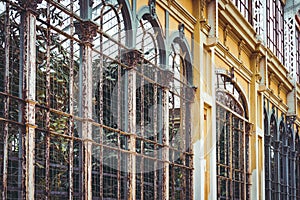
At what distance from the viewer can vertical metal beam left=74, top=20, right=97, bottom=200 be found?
905 centimetres

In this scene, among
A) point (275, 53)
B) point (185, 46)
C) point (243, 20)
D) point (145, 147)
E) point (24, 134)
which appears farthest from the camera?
point (275, 53)

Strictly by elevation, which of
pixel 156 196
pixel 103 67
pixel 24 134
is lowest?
pixel 156 196

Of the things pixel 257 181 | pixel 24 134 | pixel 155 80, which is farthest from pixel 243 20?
pixel 24 134

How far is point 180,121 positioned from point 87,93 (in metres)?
4.35

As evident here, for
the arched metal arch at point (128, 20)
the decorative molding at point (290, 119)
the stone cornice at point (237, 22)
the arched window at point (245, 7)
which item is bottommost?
the decorative molding at point (290, 119)

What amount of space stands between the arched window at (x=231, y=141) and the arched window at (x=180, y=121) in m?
2.12

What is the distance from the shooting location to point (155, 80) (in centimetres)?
1187

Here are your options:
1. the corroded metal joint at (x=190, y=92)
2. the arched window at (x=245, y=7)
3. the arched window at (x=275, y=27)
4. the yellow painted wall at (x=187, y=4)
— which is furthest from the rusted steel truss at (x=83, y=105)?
the arched window at (x=275, y=27)

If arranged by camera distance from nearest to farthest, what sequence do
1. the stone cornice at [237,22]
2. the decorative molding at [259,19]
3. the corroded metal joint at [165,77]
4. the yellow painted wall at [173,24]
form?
the corroded metal joint at [165,77], the yellow painted wall at [173,24], the stone cornice at [237,22], the decorative molding at [259,19]

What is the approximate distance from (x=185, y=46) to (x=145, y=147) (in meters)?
2.75

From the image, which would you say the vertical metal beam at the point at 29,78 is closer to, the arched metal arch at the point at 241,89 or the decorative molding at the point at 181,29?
the decorative molding at the point at 181,29

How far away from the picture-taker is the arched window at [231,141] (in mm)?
15789

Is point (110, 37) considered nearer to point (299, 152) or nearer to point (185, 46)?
point (185, 46)

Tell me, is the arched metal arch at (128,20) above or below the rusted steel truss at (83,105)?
above
